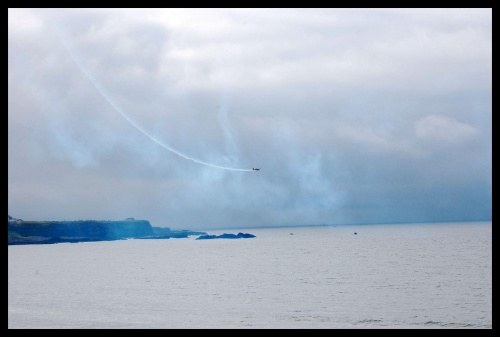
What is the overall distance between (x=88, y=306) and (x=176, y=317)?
43.5 feet

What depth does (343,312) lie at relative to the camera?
6362 cm
